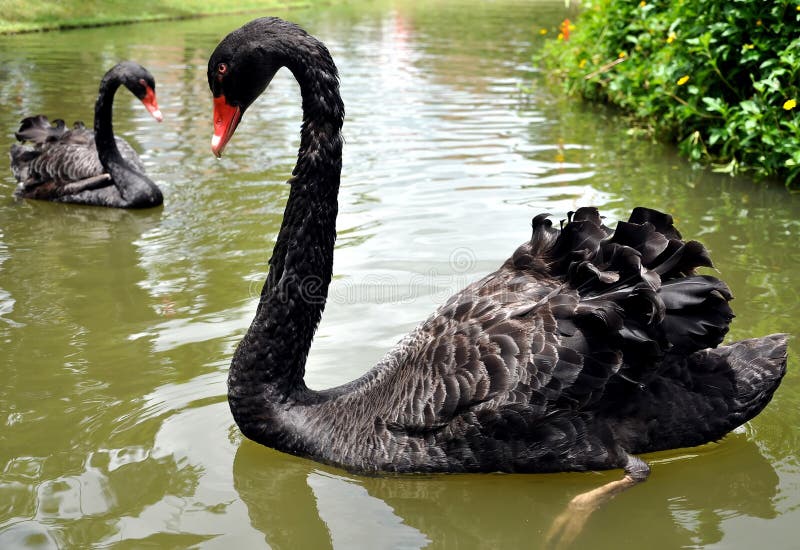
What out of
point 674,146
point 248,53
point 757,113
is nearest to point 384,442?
point 248,53

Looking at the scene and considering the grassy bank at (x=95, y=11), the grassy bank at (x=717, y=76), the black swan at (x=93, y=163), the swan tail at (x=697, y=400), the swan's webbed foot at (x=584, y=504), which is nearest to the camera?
the swan's webbed foot at (x=584, y=504)

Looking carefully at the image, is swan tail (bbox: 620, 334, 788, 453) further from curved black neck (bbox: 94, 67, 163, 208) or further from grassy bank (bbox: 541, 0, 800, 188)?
curved black neck (bbox: 94, 67, 163, 208)

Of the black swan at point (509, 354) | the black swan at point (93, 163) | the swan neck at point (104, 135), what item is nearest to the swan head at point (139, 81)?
the black swan at point (93, 163)

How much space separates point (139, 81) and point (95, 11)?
17.1 m

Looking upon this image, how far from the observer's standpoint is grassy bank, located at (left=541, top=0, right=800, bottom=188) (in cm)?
700

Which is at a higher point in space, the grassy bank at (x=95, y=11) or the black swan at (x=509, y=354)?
the grassy bank at (x=95, y=11)

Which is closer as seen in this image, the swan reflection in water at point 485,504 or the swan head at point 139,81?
the swan reflection in water at point 485,504

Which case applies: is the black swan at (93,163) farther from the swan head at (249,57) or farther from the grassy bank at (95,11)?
the grassy bank at (95,11)

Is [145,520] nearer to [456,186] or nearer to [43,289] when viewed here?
[43,289]

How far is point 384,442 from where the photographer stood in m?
3.46

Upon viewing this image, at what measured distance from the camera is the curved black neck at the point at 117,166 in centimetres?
709

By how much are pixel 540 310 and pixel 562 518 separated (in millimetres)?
748

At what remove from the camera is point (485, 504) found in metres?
3.38

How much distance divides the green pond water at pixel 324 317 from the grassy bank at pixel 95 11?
1002 centimetres
